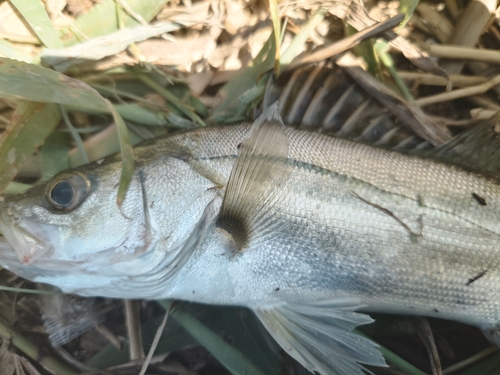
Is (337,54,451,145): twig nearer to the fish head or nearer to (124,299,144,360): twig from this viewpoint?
the fish head

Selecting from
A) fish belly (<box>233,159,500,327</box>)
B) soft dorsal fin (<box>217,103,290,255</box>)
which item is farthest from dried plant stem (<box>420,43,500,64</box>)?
soft dorsal fin (<box>217,103,290,255</box>)

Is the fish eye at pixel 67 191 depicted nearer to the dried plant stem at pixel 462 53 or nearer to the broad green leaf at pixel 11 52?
the broad green leaf at pixel 11 52

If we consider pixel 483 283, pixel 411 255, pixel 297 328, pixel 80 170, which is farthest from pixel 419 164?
pixel 80 170

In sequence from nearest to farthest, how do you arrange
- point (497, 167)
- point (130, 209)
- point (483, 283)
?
1. point (130, 209)
2. point (483, 283)
3. point (497, 167)

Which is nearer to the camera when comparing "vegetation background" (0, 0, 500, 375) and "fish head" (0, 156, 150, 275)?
"fish head" (0, 156, 150, 275)

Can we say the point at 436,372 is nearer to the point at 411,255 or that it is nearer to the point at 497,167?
the point at 411,255

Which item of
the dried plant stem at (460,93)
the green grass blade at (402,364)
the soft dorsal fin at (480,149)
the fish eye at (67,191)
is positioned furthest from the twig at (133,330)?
the dried plant stem at (460,93)

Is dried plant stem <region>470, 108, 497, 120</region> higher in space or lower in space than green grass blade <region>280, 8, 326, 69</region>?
lower
